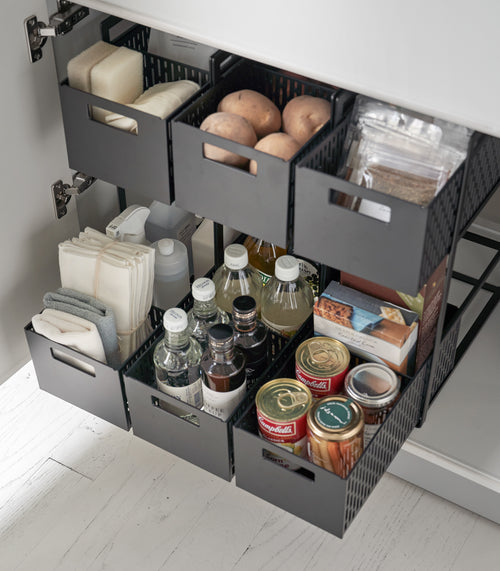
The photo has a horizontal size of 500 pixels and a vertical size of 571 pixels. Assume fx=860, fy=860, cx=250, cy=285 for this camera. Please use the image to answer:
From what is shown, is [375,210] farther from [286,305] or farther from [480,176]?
[286,305]

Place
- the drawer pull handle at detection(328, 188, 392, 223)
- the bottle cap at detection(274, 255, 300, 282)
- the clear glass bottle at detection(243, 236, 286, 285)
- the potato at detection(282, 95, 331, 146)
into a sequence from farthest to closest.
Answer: the clear glass bottle at detection(243, 236, 286, 285) < the bottle cap at detection(274, 255, 300, 282) < the potato at detection(282, 95, 331, 146) < the drawer pull handle at detection(328, 188, 392, 223)

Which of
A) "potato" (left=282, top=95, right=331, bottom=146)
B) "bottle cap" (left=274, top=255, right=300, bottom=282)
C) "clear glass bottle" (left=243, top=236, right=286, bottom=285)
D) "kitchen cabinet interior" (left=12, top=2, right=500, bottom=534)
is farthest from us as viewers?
"clear glass bottle" (left=243, top=236, right=286, bottom=285)

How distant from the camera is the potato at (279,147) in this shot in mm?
1191

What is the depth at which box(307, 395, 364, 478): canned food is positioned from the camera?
3.87 ft

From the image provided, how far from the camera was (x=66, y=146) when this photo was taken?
140 cm

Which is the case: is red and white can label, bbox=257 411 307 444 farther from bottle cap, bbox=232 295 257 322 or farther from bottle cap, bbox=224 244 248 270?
bottle cap, bbox=224 244 248 270

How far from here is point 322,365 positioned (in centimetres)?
131

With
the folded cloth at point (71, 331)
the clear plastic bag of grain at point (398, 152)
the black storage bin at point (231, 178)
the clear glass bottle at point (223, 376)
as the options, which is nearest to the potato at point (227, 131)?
the black storage bin at point (231, 178)

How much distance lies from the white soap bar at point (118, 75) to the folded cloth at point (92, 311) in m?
0.33

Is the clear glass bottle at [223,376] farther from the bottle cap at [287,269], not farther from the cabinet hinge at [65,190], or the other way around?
the cabinet hinge at [65,190]

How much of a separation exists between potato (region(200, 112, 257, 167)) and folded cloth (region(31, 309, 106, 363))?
1.14ft

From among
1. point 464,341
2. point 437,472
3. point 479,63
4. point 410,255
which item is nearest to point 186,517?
point 437,472

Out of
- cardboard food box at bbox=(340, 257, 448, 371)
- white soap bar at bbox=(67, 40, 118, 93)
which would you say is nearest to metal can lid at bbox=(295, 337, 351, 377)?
cardboard food box at bbox=(340, 257, 448, 371)

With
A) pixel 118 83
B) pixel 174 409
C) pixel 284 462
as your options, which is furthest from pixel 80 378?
pixel 118 83
